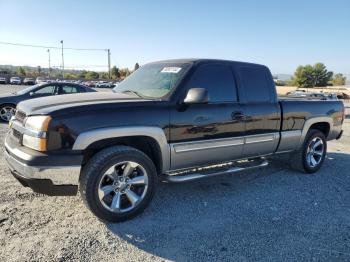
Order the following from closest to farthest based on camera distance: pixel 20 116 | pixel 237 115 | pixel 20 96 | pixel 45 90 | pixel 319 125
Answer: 1. pixel 20 116
2. pixel 237 115
3. pixel 319 125
4. pixel 20 96
5. pixel 45 90

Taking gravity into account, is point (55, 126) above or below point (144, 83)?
below

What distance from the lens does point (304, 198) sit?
4.98 meters

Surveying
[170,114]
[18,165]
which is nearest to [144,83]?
[170,114]

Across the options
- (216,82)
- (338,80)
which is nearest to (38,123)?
(216,82)

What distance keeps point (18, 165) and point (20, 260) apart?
988mm

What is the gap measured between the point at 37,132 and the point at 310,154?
481 cm

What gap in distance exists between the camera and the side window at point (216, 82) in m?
4.56

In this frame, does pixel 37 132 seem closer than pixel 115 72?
Yes

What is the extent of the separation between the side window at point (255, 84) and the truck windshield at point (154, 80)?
1.02 meters

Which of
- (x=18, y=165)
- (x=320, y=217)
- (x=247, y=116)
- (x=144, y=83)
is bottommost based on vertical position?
(x=320, y=217)

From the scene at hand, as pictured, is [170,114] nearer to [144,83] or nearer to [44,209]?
[144,83]

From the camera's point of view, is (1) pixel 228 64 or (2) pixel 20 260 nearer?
(2) pixel 20 260

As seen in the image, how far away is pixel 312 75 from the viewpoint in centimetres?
9362

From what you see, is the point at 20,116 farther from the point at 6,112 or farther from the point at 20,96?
the point at 6,112
